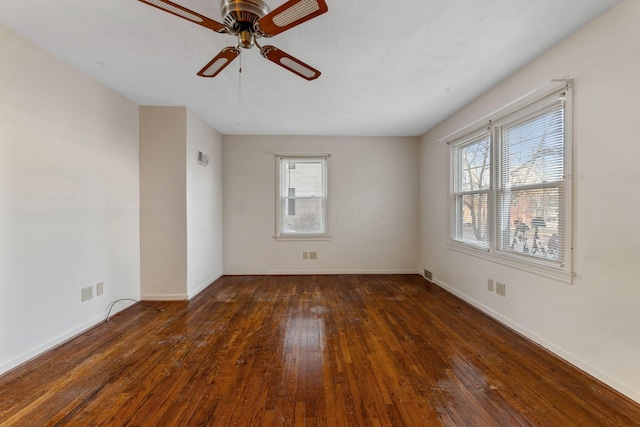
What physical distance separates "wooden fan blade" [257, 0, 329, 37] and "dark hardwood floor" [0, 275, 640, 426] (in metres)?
2.17

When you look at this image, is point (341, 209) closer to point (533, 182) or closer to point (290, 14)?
point (533, 182)

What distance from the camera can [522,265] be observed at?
2.64m

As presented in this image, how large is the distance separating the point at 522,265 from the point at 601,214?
2.79 ft

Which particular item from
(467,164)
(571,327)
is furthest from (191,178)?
(571,327)

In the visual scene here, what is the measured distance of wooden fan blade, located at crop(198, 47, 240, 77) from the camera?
1607 mm

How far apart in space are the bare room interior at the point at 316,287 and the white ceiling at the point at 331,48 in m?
0.02

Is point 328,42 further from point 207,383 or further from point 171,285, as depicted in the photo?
point 171,285

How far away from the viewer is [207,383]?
1927 millimetres

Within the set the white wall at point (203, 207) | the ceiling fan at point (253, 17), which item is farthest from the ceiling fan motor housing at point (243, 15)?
the white wall at point (203, 207)

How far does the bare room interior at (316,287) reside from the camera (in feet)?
5.78

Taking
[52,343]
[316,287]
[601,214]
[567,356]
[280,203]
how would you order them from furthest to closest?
1. [280,203]
2. [316,287]
3. [52,343]
4. [567,356]
5. [601,214]

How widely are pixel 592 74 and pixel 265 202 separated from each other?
4341mm

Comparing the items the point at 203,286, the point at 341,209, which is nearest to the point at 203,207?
the point at 203,286

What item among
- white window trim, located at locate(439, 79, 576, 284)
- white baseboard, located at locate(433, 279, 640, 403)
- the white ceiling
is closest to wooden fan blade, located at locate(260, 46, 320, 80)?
the white ceiling
